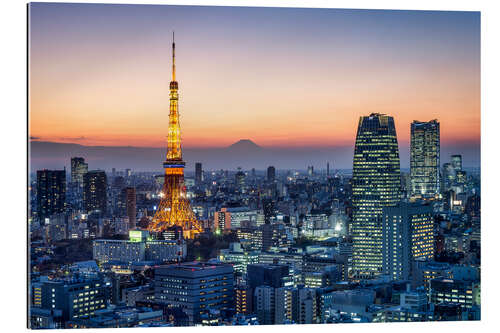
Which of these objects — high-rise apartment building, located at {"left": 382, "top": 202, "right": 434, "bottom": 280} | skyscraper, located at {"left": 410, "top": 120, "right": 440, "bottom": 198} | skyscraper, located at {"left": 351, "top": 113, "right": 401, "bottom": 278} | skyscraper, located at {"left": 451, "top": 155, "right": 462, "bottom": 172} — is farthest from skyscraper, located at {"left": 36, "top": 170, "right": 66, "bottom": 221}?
skyscraper, located at {"left": 451, "top": 155, "right": 462, "bottom": 172}

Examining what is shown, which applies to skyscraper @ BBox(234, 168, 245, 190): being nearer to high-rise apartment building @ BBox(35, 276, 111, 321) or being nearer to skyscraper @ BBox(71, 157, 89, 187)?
skyscraper @ BBox(71, 157, 89, 187)

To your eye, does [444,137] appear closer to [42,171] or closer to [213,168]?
[213,168]

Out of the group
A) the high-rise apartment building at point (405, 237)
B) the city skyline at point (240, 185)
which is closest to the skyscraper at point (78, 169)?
the city skyline at point (240, 185)

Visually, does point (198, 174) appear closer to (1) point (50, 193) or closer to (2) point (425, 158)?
(1) point (50, 193)

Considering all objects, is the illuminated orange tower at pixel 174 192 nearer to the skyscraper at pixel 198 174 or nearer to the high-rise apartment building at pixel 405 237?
the skyscraper at pixel 198 174
